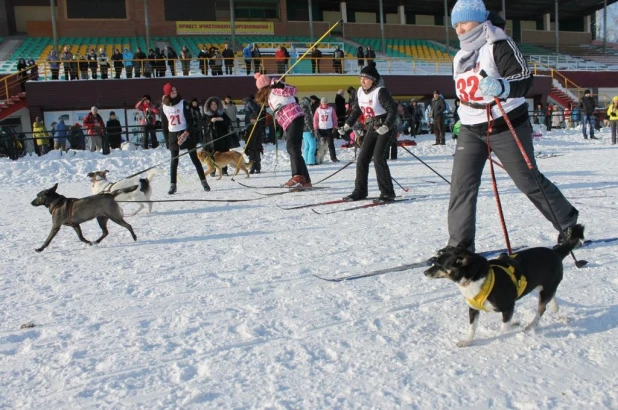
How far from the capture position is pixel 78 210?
5215 millimetres

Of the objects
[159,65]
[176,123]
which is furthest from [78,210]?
[159,65]

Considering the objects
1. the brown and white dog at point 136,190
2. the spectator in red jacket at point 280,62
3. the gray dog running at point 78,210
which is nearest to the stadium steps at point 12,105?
the spectator in red jacket at point 280,62

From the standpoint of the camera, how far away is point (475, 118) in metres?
3.62

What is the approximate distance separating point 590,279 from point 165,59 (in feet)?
67.2

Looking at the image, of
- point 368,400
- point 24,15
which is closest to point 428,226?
point 368,400

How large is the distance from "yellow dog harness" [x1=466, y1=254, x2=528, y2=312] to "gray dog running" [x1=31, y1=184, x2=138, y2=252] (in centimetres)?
366

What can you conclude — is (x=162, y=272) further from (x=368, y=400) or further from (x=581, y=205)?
(x=581, y=205)

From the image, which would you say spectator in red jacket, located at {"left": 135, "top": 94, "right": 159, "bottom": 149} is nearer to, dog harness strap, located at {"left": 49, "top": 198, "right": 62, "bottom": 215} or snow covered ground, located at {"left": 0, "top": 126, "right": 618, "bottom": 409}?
snow covered ground, located at {"left": 0, "top": 126, "right": 618, "bottom": 409}

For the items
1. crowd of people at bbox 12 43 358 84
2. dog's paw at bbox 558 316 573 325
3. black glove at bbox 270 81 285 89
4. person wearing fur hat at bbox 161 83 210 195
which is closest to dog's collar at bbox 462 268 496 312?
dog's paw at bbox 558 316 573 325

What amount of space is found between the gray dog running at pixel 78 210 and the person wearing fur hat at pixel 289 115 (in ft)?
9.66

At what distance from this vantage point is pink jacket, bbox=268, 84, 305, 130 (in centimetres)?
772

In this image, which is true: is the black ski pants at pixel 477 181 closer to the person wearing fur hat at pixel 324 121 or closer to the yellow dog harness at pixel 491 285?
the yellow dog harness at pixel 491 285

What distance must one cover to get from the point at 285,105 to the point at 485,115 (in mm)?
4502

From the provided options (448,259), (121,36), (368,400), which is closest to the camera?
(368,400)
